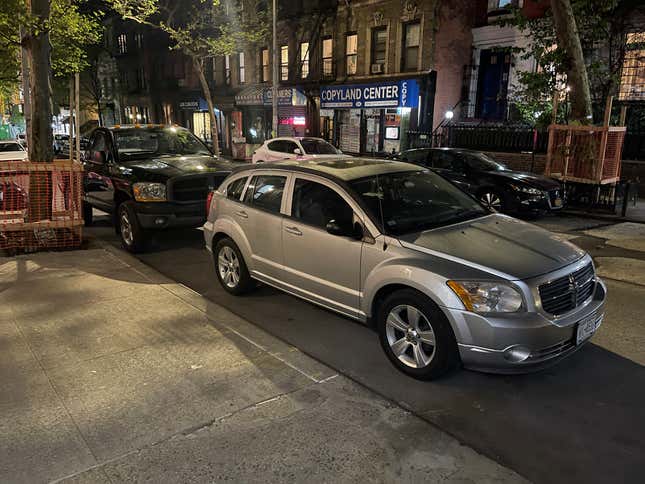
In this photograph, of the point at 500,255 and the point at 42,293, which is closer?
the point at 500,255

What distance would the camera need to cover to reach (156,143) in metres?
9.84

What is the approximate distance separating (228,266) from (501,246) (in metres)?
3.43

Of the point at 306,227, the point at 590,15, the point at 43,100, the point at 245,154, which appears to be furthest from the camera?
the point at 245,154

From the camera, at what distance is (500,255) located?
421cm

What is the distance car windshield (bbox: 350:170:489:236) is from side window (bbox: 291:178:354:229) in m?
0.22

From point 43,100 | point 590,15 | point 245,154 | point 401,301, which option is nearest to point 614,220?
point 590,15

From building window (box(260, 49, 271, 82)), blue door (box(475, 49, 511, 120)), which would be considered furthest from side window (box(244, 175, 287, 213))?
building window (box(260, 49, 271, 82))

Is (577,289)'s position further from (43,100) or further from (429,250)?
(43,100)

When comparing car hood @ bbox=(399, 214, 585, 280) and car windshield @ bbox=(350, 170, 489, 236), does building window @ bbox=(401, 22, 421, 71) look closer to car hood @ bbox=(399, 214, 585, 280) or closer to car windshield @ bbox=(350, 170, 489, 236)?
car windshield @ bbox=(350, 170, 489, 236)

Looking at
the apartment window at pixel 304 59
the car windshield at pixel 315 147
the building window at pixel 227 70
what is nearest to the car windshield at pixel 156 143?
the car windshield at pixel 315 147

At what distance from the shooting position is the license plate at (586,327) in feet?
13.5

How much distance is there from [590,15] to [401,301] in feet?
51.2

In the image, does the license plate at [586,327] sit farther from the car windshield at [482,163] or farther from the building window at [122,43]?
the building window at [122,43]

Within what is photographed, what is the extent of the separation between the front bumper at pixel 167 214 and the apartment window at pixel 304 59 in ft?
73.2
